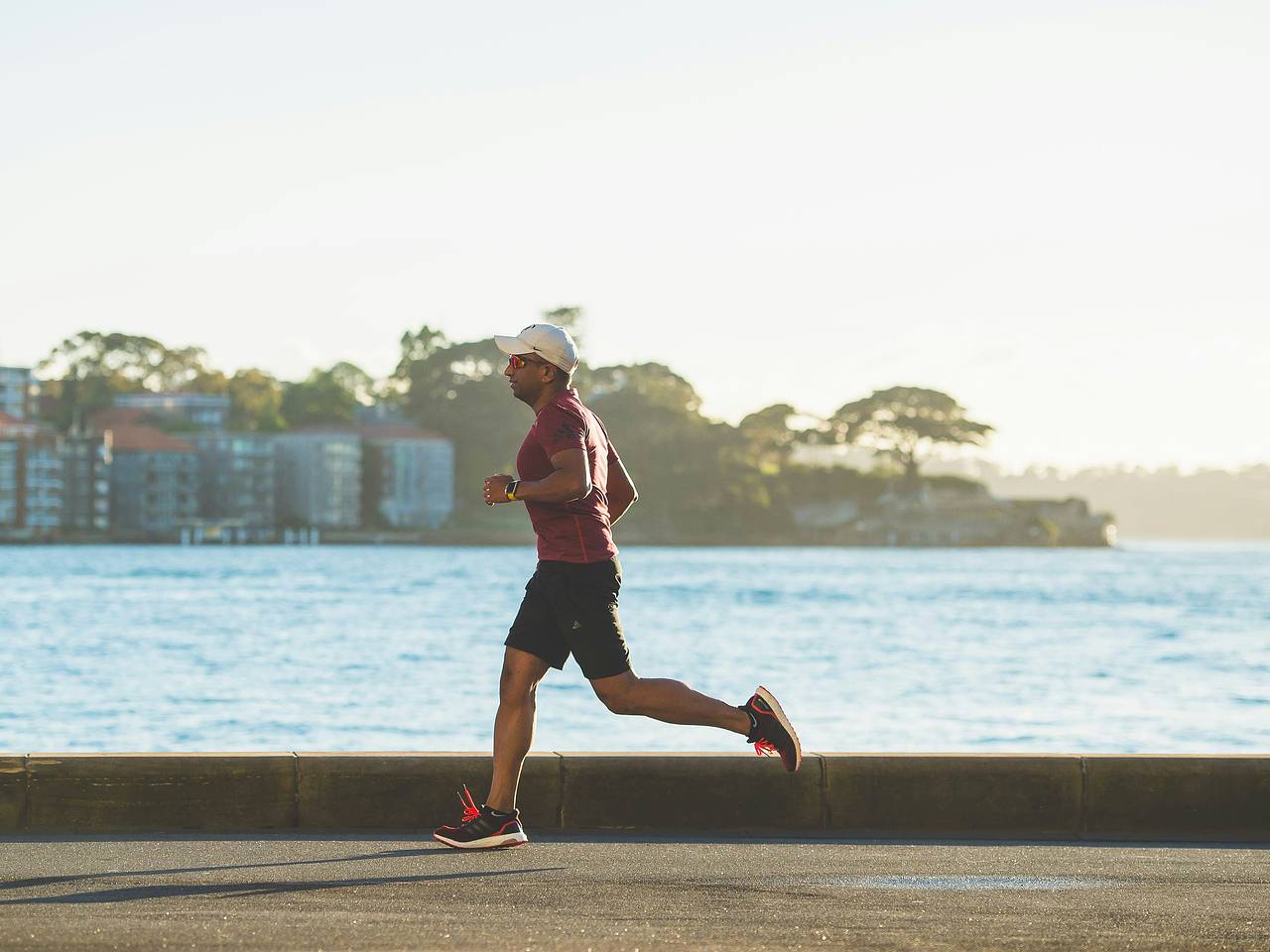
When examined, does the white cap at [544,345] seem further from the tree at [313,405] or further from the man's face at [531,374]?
the tree at [313,405]

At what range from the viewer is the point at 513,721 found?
6.44 metres

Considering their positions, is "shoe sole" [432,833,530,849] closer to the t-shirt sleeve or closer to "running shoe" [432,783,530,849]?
"running shoe" [432,783,530,849]

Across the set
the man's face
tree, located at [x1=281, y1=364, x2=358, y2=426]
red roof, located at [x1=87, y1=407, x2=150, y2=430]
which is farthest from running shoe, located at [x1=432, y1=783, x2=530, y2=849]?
tree, located at [x1=281, y1=364, x2=358, y2=426]

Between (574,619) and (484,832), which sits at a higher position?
(574,619)

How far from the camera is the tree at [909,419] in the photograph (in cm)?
16150

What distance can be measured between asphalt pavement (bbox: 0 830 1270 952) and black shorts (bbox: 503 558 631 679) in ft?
2.25

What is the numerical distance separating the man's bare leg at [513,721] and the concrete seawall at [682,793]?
0.69 metres

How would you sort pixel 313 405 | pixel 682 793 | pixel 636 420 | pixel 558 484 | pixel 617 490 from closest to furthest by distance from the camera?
1. pixel 558 484
2. pixel 617 490
3. pixel 682 793
4. pixel 636 420
5. pixel 313 405

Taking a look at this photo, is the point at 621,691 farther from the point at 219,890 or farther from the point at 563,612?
the point at 219,890

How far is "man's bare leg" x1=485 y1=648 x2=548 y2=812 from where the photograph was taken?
6.44 metres

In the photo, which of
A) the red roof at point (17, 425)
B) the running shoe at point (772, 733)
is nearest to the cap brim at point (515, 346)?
the running shoe at point (772, 733)

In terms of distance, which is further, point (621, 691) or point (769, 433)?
point (769, 433)

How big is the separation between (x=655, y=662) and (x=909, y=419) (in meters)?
121

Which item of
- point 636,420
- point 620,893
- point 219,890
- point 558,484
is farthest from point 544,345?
point 636,420
